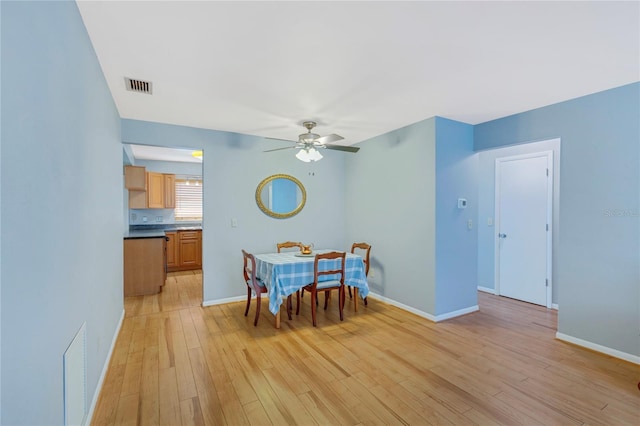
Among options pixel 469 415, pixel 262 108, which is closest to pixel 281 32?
pixel 262 108

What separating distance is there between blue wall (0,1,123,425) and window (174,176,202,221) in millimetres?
5114

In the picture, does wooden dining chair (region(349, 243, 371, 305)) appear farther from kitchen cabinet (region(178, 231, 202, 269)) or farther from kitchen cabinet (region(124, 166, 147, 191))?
kitchen cabinet (region(124, 166, 147, 191))

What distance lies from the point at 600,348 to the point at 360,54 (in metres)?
3.50

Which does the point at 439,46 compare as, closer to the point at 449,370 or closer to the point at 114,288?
the point at 449,370

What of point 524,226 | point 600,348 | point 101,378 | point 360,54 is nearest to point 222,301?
point 101,378

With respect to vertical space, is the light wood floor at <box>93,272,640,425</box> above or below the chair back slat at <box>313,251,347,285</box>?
below

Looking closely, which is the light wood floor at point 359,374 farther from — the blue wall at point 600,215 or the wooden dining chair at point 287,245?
the wooden dining chair at point 287,245

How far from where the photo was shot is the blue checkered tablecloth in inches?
128

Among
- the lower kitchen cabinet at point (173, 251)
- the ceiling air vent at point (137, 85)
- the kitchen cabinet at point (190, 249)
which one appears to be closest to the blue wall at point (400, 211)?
the ceiling air vent at point (137, 85)

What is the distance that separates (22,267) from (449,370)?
9.22ft

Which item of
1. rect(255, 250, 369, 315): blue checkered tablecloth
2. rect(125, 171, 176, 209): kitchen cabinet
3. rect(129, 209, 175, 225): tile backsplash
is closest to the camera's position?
rect(255, 250, 369, 315): blue checkered tablecloth

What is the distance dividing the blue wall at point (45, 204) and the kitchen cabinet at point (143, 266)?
276 cm

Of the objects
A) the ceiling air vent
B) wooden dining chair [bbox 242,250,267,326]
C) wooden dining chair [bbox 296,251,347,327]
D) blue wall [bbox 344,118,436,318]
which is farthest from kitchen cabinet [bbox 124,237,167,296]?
blue wall [bbox 344,118,436,318]

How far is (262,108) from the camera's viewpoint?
10.6 feet
